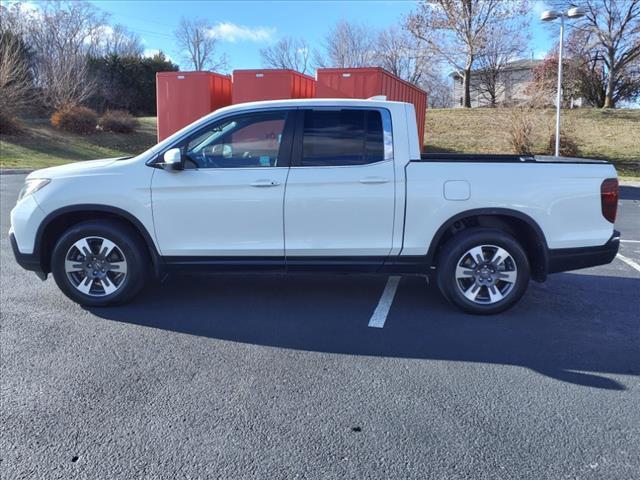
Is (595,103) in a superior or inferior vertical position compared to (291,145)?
superior

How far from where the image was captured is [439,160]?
15.5 feet

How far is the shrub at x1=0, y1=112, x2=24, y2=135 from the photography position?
24606mm

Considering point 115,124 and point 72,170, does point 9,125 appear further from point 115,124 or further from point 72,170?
point 72,170

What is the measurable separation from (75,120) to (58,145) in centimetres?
266

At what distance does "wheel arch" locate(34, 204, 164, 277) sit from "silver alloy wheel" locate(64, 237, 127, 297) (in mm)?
238

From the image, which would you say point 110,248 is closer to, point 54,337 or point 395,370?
point 54,337

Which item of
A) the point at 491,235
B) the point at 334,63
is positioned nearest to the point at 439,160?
the point at 491,235

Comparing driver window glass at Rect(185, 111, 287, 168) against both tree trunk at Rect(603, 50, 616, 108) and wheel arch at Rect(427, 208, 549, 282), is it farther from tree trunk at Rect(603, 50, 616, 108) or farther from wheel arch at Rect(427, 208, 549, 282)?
tree trunk at Rect(603, 50, 616, 108)

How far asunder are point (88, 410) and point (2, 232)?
6311 mm

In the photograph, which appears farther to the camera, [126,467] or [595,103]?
[595,103]

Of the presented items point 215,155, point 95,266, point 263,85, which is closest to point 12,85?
point 263,85

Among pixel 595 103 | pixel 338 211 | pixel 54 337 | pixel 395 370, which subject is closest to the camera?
pixel 395 370

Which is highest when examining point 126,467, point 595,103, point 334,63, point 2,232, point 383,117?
point 334,63

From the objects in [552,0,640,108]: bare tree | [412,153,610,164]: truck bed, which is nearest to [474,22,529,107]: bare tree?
[552,0,640,108]: bare tree
